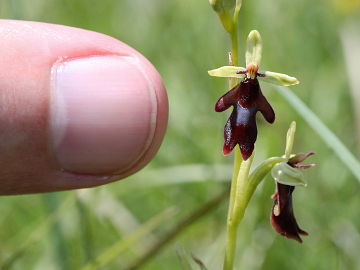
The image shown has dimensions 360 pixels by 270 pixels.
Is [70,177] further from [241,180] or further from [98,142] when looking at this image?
[241,180]

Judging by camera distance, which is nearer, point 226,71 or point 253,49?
point 226,71

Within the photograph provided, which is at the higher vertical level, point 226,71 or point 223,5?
point 223,5

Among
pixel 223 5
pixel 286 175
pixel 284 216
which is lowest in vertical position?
pixel 284 216

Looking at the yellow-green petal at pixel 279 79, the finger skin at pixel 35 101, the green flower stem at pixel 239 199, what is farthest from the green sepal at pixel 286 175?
the finger skin at pixel 35 101

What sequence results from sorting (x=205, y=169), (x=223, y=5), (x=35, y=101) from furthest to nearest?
(x=205, y=169), (x=35, y=101), (x=223, y=5)

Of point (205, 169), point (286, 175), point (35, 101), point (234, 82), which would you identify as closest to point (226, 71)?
point (234, 82)

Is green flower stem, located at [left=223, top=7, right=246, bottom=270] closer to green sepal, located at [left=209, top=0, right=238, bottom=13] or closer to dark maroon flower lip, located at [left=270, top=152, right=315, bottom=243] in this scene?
dark maroon flower lip, located at [left=270, top=152, right=315, bottom=243]

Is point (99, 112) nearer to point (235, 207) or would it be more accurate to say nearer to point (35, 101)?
point (35, 101)
